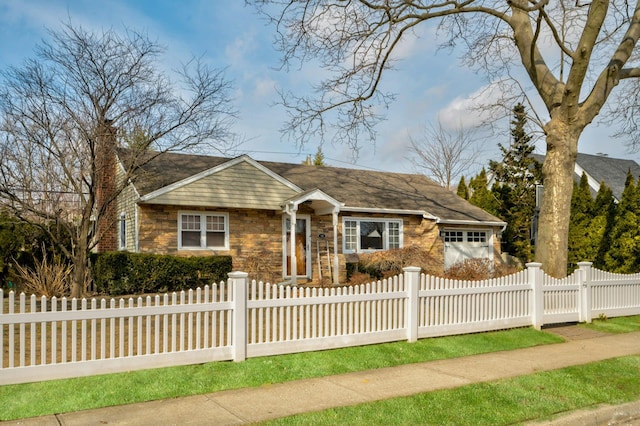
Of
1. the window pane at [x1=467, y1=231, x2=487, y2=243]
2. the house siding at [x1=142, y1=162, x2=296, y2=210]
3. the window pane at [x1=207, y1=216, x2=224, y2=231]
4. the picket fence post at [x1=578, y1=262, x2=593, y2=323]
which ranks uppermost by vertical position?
the house siding at [x1=142, y1=162, x2=296, y2=210]

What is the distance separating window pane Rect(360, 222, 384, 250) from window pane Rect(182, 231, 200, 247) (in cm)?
597

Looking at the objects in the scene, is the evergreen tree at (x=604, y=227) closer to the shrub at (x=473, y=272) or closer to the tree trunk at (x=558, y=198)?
the shrub at (x=473, y=272)

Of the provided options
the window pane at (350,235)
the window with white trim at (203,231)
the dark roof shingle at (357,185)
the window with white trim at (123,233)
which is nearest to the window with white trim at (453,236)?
the dark roof shingle at (357,185)

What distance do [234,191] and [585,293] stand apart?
1042cm

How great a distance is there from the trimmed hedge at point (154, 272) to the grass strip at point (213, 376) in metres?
7.69

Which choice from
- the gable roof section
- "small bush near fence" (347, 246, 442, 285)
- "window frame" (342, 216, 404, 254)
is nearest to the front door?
the gable roof section

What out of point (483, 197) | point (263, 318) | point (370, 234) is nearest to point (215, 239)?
point (370, 234)

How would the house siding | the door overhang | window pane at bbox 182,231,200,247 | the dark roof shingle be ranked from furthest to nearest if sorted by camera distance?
the dark roof shingle
the door overhang
window pane at bbox 182,231,200,247
the house siding

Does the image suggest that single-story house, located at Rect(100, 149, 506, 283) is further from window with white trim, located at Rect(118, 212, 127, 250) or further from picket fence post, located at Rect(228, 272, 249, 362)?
picket fence post, located at Rect(228, 272, 249, 362)

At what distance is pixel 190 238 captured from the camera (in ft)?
53.3

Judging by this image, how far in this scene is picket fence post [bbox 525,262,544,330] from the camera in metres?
9.97

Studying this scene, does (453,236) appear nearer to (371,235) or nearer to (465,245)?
(465,245)

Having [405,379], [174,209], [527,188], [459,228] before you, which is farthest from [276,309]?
[527,188]

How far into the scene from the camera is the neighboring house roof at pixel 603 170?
3328 cm
